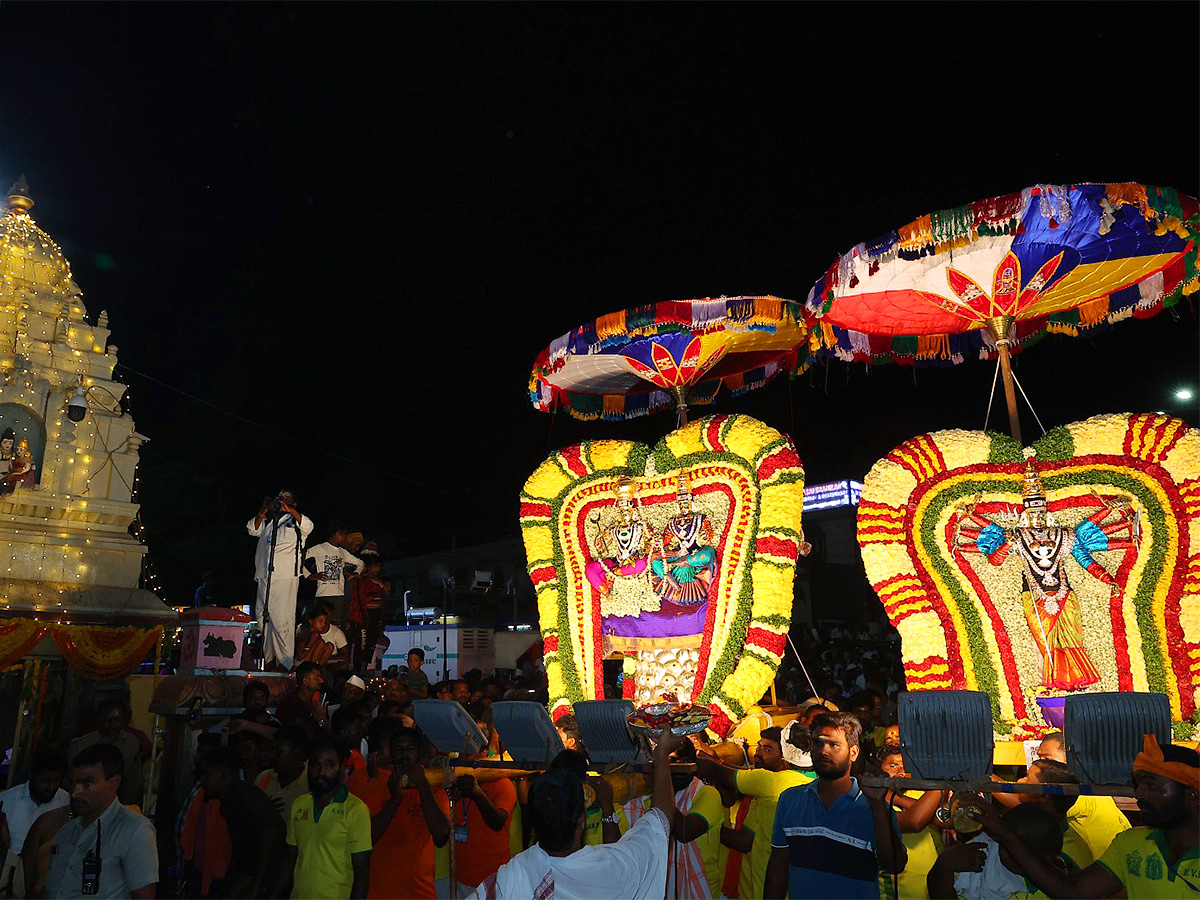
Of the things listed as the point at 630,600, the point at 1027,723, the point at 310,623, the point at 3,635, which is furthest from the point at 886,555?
the point at 3,635

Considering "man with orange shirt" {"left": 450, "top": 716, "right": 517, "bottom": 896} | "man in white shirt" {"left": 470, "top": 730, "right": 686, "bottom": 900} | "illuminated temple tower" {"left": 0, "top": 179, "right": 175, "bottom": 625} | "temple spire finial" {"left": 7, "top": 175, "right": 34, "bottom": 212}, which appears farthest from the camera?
"temple spire finial" {"left": 7, "top": 175, "right": 34, "bottom": 212}

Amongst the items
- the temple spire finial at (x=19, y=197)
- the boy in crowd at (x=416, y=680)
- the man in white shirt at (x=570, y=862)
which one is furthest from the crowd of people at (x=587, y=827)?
the temple spire finial at (x=19, y=197)

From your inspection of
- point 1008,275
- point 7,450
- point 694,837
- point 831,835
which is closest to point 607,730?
point 694,837

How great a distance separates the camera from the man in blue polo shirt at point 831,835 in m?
4.43

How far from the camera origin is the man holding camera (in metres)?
12.6

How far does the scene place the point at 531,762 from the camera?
5633mm

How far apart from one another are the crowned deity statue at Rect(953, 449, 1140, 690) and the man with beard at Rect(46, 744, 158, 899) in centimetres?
695

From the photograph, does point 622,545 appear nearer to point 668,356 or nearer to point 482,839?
point 668,356

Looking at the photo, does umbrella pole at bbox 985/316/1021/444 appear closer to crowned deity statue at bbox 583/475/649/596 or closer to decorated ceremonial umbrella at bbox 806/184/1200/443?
decorated ceremonial umbrella at bbox 806/184/1200/443

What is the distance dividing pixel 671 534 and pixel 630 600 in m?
0.86

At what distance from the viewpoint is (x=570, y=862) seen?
11.7 ft

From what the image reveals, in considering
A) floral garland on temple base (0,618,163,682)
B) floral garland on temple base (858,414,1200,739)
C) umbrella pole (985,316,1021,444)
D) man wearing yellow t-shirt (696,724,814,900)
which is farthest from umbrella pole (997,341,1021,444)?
floral garland on temple base (0,618,163,682)

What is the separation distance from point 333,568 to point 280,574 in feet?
2.39

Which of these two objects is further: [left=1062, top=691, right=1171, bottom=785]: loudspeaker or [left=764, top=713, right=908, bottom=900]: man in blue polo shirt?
[left=764, top=713, right=908, bottom=900]: man in blue polo shirt
